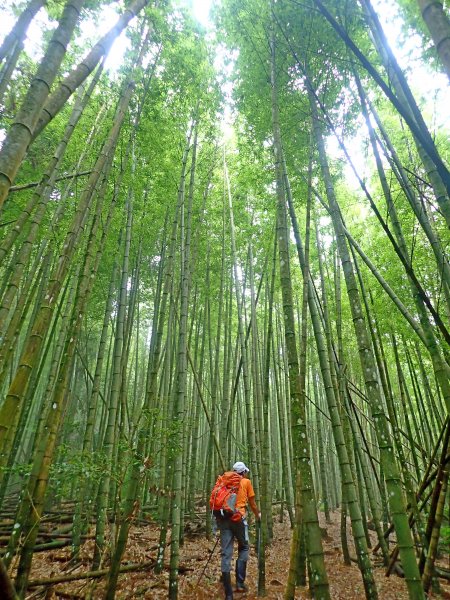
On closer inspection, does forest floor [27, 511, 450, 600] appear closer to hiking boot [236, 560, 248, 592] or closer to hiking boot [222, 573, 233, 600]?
hiking boot [236, 560, 248, 592]

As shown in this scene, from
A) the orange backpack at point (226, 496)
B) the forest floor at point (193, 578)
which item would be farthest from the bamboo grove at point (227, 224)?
the orange backpack at point (226, 496)

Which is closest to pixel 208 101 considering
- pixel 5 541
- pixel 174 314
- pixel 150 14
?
pixel 150 14

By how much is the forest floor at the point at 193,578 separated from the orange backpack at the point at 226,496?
2.41 ft

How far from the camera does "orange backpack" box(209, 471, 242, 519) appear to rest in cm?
363

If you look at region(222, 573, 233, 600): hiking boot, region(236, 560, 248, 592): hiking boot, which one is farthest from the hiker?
region(222, 573, 233, 600): hiking boot

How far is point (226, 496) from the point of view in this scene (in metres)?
3.67

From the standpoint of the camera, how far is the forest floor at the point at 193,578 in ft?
10.6

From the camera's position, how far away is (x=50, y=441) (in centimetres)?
228

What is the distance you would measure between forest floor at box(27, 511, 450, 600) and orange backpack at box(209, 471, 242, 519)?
0.74 m

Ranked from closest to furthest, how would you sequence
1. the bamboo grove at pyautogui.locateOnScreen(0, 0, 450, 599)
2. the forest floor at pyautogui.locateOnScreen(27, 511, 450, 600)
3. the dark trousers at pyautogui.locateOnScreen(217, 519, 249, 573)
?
the bamboo grove at pyautogui.locateOnScreen(0, 0, 450, 599) → the forest floor at pyautogui.locateOnScreen(27, 511, 450, 600) → the dark trousers at pyautogui.locateOnScreen(217, 519, 249, 573)

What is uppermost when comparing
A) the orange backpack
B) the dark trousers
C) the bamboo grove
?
the bamboo grove

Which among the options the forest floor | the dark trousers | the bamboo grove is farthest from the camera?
the dark trousers

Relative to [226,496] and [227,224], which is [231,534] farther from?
[227,224]

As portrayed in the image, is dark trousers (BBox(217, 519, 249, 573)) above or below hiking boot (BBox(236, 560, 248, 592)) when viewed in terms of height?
above
